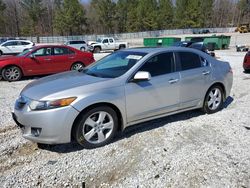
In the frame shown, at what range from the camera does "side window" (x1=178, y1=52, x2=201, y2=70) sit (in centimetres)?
459

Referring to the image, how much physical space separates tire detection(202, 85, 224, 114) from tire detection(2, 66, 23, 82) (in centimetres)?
734

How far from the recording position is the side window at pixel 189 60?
4588 millimetres

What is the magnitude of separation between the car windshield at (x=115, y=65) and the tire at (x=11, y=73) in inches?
229

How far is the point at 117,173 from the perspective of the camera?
10.4 feet

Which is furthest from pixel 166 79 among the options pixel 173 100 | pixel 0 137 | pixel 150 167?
pixel 0 137

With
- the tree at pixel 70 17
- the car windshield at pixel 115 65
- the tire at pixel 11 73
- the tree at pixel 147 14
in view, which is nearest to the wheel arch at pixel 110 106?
the car windshield at pixel 115 65

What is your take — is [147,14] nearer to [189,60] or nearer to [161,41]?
[161,41]

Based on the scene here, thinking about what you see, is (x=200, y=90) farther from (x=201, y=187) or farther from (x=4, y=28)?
(x=4, y=28)

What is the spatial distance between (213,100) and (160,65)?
1.65 metres

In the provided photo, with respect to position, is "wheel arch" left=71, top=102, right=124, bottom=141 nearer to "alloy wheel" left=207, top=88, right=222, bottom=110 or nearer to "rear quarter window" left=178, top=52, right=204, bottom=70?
"rear quarter window" left=178, top=52, right=204, bottom=70

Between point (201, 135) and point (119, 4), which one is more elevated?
point (119, 4)

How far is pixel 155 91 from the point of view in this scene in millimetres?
4133

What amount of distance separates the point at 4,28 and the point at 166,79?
7834cm

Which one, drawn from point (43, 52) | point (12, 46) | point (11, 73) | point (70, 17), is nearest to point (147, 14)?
point (70, 17)
